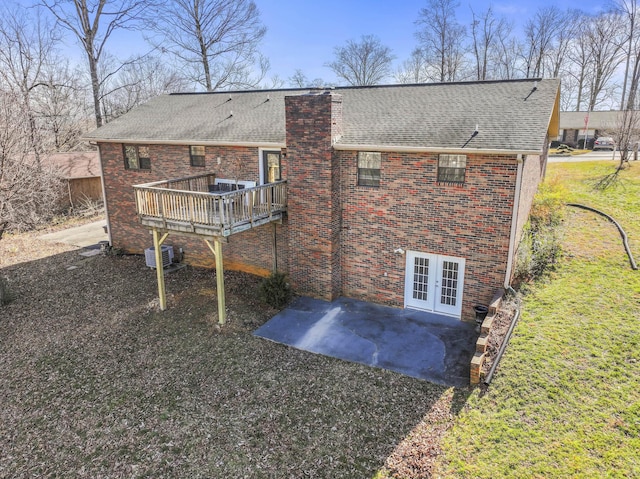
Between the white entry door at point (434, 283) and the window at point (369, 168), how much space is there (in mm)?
2227

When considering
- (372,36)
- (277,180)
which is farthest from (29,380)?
(372,36)

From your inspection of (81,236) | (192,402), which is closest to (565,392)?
(192,402)

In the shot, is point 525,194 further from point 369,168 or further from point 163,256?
A: point 163,256

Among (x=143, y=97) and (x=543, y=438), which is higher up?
(x=143, y=97)

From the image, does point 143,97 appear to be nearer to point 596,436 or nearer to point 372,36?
point 372,36

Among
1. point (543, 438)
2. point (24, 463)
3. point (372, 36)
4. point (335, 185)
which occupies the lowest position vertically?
point (24, 463)

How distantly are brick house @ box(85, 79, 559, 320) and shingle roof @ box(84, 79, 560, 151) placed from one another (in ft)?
0.22

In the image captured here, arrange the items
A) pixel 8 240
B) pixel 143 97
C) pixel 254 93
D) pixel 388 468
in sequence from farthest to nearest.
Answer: pixel 143 97 → pixel 8 240 → pixel 254 93 → pixel 388 468

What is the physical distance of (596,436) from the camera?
270 inches

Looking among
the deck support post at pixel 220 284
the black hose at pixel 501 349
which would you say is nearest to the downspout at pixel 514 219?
the black hose at pixel 501 349

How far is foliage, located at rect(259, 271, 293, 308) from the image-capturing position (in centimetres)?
1233

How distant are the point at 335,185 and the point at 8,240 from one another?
1671cm

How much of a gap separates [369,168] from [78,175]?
63.5ft

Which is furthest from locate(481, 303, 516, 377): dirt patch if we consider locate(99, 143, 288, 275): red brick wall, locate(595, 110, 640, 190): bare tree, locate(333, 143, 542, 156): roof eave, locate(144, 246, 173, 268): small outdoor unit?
locate(595, 110, 640, 190): bare tree
